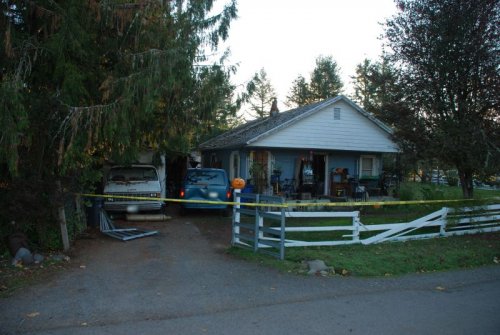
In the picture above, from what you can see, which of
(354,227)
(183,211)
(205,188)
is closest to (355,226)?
(354,227)

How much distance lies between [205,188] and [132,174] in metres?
2.47

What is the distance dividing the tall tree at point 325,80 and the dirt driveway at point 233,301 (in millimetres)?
54032

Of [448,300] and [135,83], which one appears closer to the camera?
[448,300]

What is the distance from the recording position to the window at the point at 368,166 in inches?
840

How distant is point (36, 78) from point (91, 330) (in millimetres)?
5234

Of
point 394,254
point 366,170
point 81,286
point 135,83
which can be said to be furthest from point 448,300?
point 366,170

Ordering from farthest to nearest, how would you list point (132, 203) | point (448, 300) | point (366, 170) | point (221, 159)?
point (221, 159) → point (366, 170) → point (132, 203) → point (448, 300)

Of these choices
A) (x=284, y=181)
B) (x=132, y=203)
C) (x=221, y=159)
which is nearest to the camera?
(x=132, y=203)

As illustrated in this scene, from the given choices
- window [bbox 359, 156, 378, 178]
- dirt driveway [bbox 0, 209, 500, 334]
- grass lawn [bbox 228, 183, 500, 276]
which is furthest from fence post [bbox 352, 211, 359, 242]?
window [bbox 359, 156, 378, 178]

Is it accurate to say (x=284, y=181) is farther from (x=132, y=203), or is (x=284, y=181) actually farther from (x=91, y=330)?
(x=91, y=330)

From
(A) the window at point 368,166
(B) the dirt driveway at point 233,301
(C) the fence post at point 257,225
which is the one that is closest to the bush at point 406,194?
(A) the window at point 368,166

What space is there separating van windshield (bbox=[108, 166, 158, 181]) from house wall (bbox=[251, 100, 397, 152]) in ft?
16.1

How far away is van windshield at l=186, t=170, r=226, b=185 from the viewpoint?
14.6 metres

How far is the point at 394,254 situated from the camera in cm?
888
